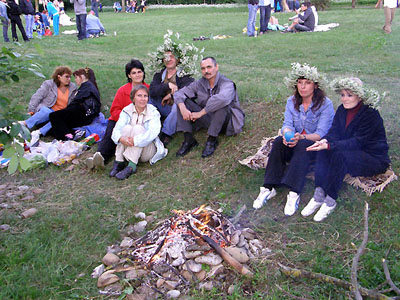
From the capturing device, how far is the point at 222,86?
581 cm

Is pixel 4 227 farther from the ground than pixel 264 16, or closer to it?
closer to it

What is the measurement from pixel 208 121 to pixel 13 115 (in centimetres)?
349

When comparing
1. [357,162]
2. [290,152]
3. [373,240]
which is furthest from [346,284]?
[290,152]

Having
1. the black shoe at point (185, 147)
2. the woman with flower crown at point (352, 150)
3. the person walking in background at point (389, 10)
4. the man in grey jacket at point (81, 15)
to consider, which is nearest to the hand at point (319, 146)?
the woman with flower crown at point (352, 150)

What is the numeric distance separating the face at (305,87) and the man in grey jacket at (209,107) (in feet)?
4.34

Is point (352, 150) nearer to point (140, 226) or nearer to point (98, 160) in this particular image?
point (140, 226)

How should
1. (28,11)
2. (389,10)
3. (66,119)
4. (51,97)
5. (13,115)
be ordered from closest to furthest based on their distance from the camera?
(13,115) < (66,119) < (51,97) < (389,10) < (28,11)

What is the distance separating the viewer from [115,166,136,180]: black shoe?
18.5 feet

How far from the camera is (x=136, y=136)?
5719 millimetres

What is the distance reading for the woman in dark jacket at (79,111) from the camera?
23.0 ft

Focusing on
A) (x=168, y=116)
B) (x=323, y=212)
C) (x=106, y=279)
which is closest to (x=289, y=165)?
(x=323, y=212)

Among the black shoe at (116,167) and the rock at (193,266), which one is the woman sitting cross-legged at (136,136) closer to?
the black shoe at (116,167)

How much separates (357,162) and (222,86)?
7.86 feet

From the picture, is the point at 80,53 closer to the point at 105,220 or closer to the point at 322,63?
the point at 322,63
